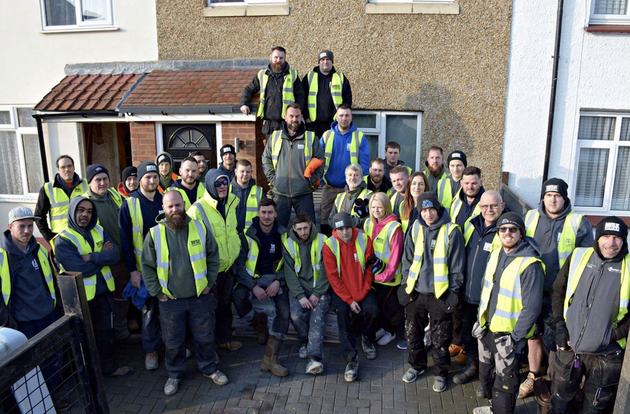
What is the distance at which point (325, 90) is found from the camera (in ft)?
21.3

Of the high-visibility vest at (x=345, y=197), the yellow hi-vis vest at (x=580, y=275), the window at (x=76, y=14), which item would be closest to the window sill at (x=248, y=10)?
the window at (x=76, y=14)

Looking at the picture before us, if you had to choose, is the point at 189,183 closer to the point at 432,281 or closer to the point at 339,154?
the point at 339,154

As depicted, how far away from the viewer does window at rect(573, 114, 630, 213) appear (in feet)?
24.2

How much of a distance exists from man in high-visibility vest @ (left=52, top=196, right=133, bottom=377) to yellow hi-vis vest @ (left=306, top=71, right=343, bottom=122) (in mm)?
Answer: 3248

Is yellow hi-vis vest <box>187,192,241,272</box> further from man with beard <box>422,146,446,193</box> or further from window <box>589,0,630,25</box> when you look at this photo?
window <box>589,0,630,25</box>

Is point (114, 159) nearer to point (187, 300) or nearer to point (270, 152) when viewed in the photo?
point (270, 152)

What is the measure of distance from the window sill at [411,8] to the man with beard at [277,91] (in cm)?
193

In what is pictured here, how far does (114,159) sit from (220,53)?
12.2ft

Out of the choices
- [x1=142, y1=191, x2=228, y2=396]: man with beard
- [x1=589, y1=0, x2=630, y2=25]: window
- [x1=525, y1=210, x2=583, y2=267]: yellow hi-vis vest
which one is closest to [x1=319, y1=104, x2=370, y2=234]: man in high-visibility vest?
[x1=142, y1=191, x2=228, y2=396]: man with beard

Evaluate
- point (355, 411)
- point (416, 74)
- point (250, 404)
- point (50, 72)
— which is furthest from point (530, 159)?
point (50, 72)

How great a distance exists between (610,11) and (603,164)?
7.89 ft

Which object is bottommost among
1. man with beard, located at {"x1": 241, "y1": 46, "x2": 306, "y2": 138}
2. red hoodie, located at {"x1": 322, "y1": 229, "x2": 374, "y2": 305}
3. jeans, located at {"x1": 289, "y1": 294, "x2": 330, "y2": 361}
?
jeans, located at {"x1": 289, "y1": 294, "x2": 330, "y2": 361}

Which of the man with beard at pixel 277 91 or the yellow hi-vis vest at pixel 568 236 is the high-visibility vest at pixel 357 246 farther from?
the man with beard at pixel 277 91

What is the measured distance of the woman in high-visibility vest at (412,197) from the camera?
496 centimetres
